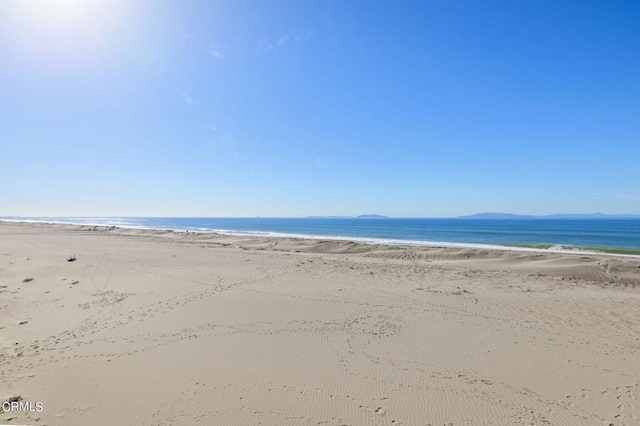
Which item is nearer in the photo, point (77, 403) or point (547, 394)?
point (77, 403)

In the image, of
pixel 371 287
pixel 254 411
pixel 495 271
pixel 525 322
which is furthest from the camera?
pixel 495 271

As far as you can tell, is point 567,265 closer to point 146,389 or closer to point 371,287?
point 371,287

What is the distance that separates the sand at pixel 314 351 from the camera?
Answer: 14.3ft

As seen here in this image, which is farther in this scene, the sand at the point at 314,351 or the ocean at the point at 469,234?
the ocean at the point at 469,234

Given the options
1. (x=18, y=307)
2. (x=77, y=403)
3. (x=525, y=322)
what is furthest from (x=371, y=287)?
(x=18, y=307)

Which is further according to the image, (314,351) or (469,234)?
(469,234)

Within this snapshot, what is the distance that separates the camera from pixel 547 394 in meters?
4.82

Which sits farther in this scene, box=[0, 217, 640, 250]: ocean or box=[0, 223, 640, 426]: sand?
box=[0, 217, 640, 250]: ocean

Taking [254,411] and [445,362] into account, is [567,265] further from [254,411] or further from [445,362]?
[254,411]

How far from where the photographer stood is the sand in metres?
4.36

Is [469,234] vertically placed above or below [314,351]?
above

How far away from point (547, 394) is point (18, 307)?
12532mm

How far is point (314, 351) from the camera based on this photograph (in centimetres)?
619

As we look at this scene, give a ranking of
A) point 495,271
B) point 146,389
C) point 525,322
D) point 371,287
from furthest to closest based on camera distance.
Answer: point 495,271 → point 371,287 → point 525,322 → point 146,389
